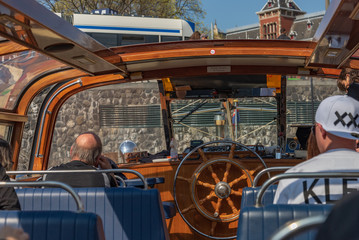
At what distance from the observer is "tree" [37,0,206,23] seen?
30250 millimetres

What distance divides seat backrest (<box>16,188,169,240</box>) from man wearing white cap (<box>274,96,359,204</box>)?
137 cm

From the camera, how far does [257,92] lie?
673 cm

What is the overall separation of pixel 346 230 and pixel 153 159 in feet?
19.9

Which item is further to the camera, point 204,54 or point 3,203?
point 204,54

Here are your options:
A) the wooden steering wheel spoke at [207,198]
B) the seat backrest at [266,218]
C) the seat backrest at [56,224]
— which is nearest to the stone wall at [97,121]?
the wooden steering wheel spoke at [207,198]

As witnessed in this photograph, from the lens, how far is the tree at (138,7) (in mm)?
30250

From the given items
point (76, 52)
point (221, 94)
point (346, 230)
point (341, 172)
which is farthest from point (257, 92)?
point (346, 230)

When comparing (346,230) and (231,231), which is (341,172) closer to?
(346,230)

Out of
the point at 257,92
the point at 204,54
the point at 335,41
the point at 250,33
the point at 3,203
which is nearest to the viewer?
the point at 3,203

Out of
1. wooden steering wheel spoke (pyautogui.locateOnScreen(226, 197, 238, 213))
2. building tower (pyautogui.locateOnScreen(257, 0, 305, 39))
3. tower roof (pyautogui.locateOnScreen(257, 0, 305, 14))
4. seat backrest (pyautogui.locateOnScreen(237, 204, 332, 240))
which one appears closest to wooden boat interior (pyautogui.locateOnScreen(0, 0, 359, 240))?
wooden steering wheel spoke (pyautogui.locateOnScreen(226, 197, 238, 213))

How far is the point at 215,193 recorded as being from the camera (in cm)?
555

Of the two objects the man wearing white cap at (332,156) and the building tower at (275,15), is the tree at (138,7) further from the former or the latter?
the building tower at (275,15)

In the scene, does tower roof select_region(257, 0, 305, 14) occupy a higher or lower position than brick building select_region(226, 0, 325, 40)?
higher

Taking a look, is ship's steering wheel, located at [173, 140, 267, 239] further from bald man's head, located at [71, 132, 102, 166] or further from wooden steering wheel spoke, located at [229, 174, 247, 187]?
bald man's head, located at [71, 132, 102, 166]
